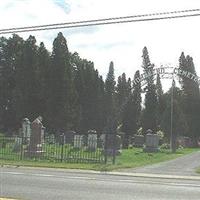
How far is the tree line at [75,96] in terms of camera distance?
75.2m

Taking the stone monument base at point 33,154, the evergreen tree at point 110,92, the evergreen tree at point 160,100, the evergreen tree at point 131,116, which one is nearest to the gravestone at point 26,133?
the stone monument base at point 33,154

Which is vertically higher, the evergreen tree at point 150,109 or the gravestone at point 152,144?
the evergreen tree at point 150,109

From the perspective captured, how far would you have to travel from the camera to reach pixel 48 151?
3475cm

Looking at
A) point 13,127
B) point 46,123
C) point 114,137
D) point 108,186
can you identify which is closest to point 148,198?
point 108,186

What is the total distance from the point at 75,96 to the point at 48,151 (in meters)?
44.0

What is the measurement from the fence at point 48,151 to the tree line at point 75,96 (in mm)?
22791

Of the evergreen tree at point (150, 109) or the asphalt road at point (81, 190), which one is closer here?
the asphalt road at point (81, 190)

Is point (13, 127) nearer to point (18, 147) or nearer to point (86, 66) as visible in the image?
point (86, 66)

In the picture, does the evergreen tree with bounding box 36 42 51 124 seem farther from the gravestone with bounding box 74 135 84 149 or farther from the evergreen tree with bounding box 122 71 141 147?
the gravestone with bounding box 74 135 84 149

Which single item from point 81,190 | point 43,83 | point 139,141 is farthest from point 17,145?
point 43,83

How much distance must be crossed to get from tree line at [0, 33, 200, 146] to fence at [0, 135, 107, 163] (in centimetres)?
2279

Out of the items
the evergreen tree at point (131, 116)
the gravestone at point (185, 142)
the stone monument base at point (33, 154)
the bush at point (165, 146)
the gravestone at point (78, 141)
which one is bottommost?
the stone monument base at point (33, 154)

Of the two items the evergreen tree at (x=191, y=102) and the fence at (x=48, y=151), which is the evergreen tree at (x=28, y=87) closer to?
the evergreen tree at (x=191, y=102)

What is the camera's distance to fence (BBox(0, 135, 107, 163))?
102 ft
